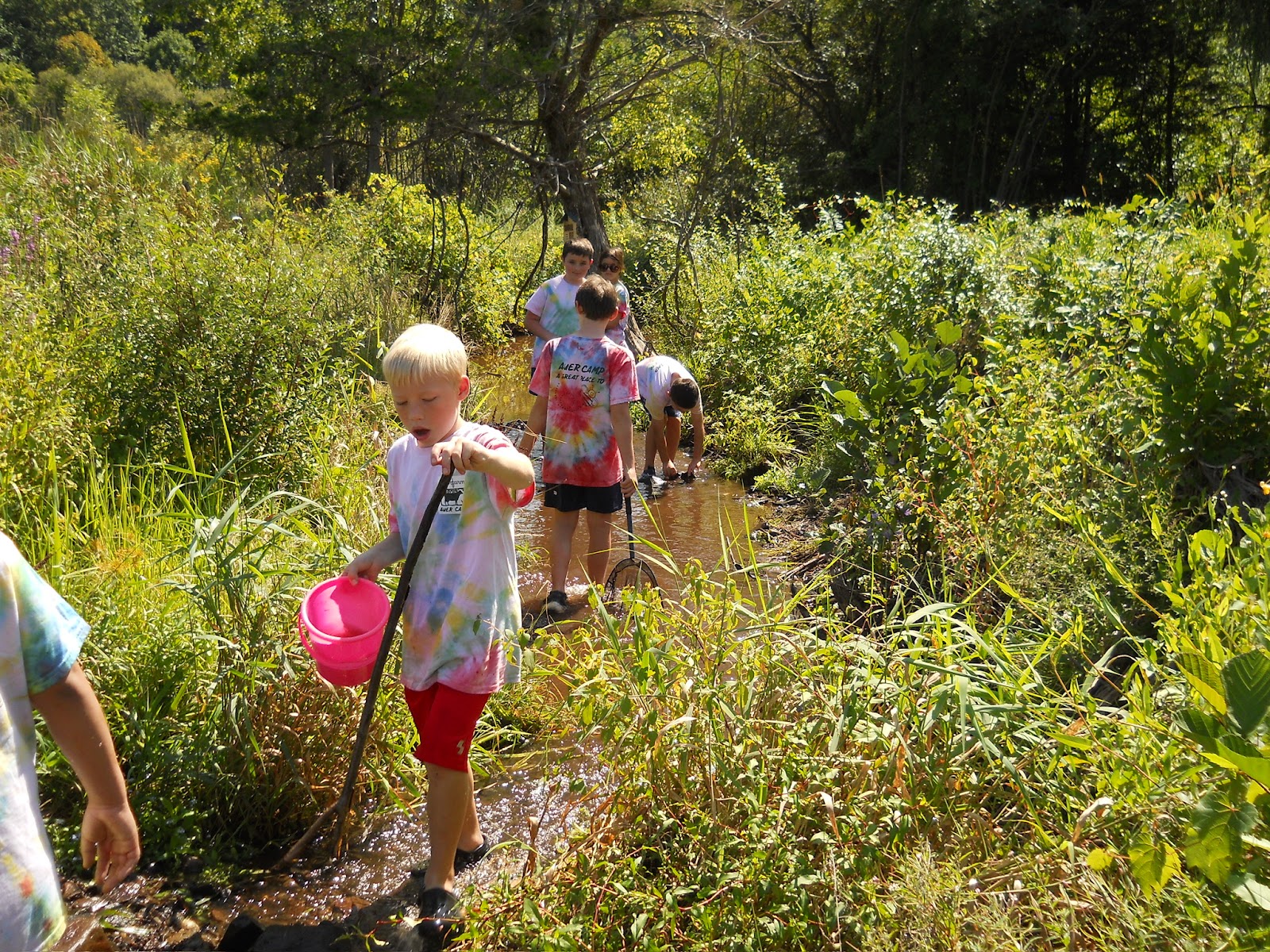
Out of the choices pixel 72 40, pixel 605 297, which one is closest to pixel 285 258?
pixel 605 297

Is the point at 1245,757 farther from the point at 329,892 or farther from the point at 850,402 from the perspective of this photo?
the point at 850,402

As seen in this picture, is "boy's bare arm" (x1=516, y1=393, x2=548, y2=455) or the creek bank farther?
"boy's bare arm" (x1=516, y1=393, x2=548, y2=455)

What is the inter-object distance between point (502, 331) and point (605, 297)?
8057mm

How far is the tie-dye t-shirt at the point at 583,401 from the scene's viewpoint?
485 cm

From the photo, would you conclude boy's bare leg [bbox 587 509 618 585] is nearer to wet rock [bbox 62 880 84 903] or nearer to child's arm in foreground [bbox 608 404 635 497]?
child's arm in foreground [bbox 608 404 635 497]

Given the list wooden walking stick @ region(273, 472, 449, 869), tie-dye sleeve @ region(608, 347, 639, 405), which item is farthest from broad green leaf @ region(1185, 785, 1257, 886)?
tie-dye sleeve @ region(608, 347, 639, 405)

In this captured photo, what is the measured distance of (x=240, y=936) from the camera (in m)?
2.73

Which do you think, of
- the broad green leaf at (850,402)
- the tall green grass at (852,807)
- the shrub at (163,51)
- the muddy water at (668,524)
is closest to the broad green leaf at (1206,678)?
the tall green grass at (852,807)

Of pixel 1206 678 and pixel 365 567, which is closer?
pixel 1206 678

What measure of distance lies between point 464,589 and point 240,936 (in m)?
1.14

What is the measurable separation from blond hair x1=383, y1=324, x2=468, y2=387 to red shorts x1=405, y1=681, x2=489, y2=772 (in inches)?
33.6

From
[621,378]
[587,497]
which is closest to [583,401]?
[621,378]

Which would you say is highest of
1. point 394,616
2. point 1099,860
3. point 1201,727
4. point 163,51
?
point 163,51

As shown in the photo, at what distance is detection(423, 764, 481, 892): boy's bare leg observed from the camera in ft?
9.12
